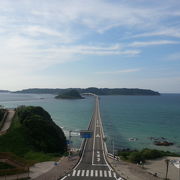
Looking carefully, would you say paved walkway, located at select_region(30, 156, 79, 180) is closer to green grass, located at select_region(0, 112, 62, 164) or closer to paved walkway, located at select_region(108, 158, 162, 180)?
green grass, located at select_region(0, 112, 62, 164)

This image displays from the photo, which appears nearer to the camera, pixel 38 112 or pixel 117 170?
pixel 117 170

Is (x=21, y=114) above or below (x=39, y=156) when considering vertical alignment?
above

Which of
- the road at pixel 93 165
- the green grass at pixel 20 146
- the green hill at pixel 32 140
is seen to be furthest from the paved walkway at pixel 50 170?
the green hill at pixel 32 140

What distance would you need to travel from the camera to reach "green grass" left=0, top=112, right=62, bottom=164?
53588mm

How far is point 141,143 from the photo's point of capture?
93.8m

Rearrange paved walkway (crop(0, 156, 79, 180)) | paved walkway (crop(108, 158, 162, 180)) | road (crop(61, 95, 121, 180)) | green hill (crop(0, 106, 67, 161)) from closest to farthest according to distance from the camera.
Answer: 1. paved walkway (crop(0, 156, 79, 180))
2. road (crop(61, 95, 121, 180))
3. paved walkway (crop(108, 158, 162, 180))
4. green hill (crop(0, 106, 67, 161))

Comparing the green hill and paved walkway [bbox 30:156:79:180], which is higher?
the green hill

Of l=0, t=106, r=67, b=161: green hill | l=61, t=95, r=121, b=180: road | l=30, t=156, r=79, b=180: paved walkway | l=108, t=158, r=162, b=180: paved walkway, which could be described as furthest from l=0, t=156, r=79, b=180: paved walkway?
l=108, t=158, r=162, b=180: paved walkway

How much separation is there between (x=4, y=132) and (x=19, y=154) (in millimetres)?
10223

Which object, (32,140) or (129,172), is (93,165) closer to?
(129,172)

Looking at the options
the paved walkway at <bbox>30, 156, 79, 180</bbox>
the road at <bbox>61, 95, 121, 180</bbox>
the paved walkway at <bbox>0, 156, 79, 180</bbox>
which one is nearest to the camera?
the paved walkway at <bbox>0, 156, 79, 180</bbox>

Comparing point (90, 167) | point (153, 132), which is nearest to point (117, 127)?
point (153, 132)

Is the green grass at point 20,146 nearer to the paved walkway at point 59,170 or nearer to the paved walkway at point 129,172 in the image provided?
the paved walkway at point 59,170

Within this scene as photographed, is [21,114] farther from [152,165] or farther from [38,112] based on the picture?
[152,165]
